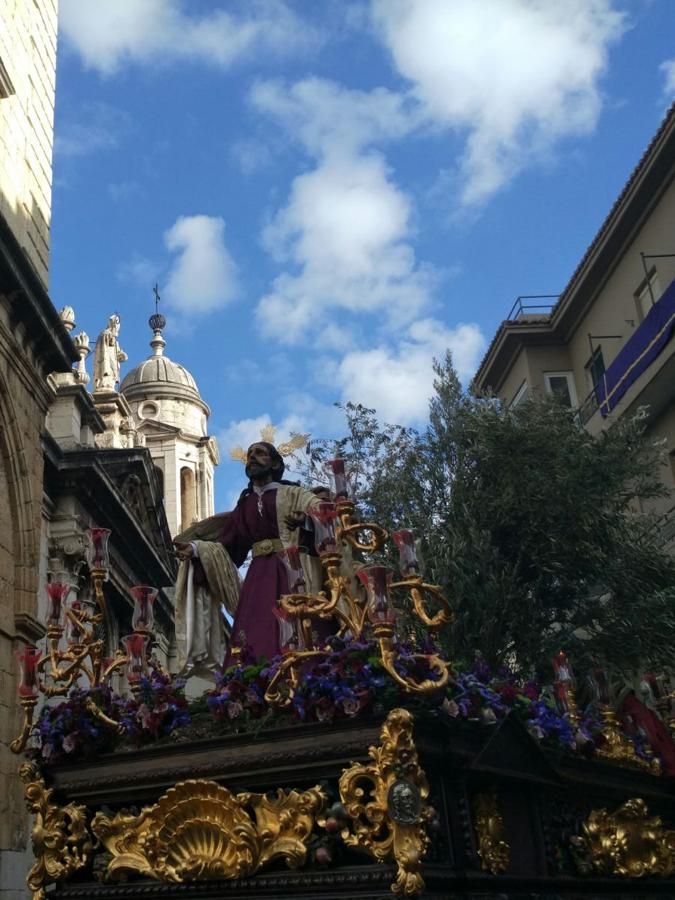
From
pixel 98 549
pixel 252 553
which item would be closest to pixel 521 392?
pixel 252 553

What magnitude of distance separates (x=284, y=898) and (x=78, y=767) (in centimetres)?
154

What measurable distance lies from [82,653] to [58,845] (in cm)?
107

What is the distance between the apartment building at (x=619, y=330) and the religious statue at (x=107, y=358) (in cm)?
991

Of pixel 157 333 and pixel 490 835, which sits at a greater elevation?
pixel 157 333

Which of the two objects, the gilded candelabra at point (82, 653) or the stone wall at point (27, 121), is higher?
the stone wall at point (27, 121)

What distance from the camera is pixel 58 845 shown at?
17.7 feet

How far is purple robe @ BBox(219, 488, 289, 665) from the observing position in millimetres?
6520

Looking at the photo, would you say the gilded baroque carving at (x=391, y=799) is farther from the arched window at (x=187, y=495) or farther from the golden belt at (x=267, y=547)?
the arched window at (x=187, y=495)

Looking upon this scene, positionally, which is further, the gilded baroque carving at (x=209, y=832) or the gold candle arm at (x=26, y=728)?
the gold candle arm at (x=26, y=728)

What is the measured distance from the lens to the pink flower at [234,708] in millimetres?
5219

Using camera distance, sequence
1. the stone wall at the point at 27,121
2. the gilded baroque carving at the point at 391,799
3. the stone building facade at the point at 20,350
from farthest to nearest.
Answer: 1. the stone wall at the point at 27,121
2. the stone building facade at the point at 20,350
3. the gilded baroque carving at the point at 391,799

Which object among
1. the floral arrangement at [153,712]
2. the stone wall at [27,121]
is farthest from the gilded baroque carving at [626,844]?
the stone wall at [27,121]

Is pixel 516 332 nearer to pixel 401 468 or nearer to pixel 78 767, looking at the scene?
pixel 401 468

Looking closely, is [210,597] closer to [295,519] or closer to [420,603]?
[295,519]
